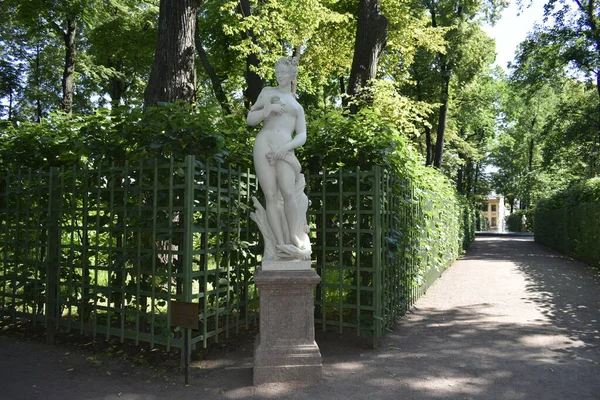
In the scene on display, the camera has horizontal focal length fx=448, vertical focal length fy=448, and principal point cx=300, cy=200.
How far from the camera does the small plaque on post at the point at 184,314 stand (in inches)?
160

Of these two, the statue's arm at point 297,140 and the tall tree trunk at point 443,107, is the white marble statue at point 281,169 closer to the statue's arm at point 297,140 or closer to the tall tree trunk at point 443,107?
the statue's arm at point 297,140

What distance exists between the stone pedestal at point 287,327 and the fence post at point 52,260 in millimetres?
2900

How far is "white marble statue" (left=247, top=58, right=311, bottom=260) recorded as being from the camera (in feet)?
15.3

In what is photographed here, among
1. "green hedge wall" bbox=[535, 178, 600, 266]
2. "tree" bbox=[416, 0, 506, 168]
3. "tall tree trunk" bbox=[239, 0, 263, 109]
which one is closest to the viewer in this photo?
"tall tree trunk" bbox=[239, 0, 263, 109]

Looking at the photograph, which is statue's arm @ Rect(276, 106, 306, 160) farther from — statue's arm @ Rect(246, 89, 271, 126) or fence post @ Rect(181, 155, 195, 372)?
fence post @ Rect(181, 155, 195, 372)

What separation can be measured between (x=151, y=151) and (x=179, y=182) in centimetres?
55

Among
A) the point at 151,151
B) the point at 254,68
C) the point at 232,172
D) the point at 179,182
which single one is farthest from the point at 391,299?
the point at 254,68

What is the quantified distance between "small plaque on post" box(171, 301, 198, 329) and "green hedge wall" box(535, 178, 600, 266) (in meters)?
13.8

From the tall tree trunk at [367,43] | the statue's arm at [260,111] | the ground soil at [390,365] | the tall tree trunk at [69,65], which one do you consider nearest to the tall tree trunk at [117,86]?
the tall tree trunk at [69,65]

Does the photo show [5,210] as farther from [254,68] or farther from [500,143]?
[500,143]

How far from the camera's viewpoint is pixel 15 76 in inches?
803

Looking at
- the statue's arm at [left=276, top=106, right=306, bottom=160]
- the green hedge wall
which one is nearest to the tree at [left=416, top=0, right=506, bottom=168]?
the green hedge wall

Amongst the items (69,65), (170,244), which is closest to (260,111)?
(170,244)

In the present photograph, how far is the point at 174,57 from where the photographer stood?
6.88m
